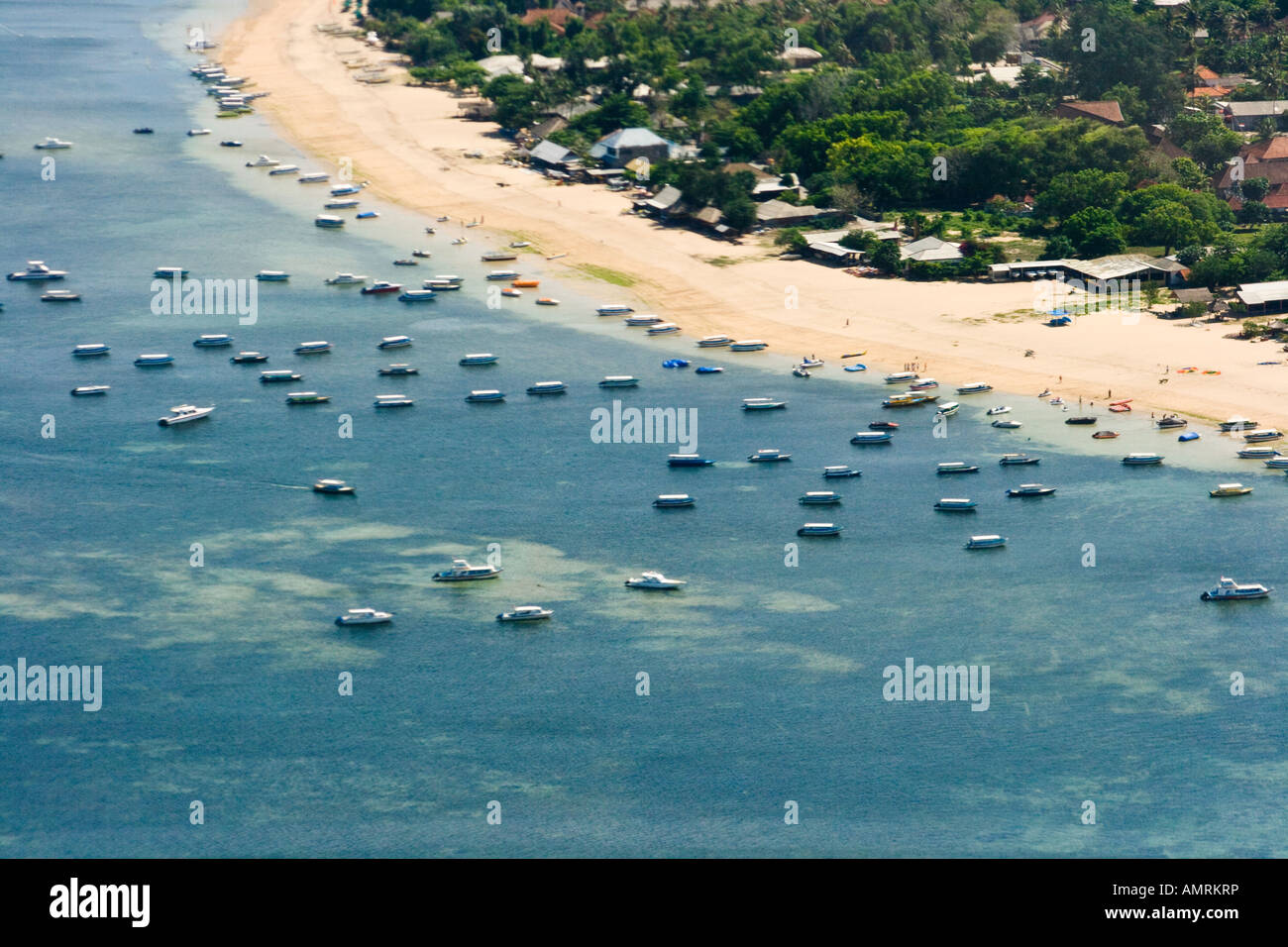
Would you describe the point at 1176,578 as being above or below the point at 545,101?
below

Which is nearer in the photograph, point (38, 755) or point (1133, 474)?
Result: point (38, 755)

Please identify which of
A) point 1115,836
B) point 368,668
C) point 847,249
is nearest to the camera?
point 1115,836

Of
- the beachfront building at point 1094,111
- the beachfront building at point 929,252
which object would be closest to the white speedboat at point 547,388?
the beachfront building at point 929,252

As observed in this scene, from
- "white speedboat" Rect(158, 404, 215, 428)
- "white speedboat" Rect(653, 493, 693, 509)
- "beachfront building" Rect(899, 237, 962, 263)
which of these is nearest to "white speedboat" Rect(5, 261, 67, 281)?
"white speedboat" Rect(158, 404, 215, 428)

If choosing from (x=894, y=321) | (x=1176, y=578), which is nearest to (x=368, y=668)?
(x=1176, y=578)

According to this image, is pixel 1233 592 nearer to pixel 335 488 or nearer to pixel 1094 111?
pixel 335 488

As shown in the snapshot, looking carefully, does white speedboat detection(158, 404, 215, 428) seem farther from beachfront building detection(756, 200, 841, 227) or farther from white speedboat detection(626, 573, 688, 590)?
beachfront building detection(756, 200, 841, 227)

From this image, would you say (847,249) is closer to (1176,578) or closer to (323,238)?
(323,238)

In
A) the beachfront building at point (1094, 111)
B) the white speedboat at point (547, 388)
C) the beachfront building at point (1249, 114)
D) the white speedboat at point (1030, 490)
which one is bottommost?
the white speedboat at point (1030, 490)

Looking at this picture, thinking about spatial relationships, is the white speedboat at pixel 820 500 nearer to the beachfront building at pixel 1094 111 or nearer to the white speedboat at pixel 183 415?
the white speedboat at pixel 183 415
